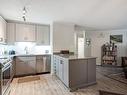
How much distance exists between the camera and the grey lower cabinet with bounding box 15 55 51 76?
471 cm

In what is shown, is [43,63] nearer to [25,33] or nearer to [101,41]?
[25,33]

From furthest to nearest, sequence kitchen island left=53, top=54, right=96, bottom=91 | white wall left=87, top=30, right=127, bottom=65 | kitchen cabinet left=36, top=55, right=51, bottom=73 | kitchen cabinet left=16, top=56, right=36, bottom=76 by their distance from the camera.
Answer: white wall left=87, top=30, right=127, bottom=65 < kitchen cabinet left=36, top=55, right=51, bottom=73 < kitchen cabinet left=16, top=56, right=36, bottom=76 < kitchen island left=53, top=54, right=96, bottom=91

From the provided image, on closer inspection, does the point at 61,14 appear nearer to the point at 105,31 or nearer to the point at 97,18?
the point at 97,18

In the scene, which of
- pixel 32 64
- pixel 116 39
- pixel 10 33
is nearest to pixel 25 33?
pixel 10 33

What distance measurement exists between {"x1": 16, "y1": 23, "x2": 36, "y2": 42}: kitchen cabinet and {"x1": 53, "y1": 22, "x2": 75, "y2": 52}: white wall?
1.05 metres

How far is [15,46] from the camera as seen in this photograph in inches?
207

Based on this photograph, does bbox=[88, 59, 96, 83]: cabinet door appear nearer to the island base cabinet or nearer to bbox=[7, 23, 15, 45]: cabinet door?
the island base cabinet

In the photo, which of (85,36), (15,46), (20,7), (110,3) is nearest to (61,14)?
(20,7)

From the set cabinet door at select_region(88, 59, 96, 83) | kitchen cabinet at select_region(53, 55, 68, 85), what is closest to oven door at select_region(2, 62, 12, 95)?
kitchen cabinet at select_region(53, 55, 68, 85)

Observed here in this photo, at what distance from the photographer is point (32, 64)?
4.95 metres

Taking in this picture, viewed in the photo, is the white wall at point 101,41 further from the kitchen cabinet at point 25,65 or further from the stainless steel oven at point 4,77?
the stainless steel oven at point 4,77

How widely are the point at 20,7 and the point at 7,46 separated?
7.64ft

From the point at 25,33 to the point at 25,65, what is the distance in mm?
1461

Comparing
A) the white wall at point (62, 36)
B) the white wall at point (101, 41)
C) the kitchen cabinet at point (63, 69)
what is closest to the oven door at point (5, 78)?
the kitchen cabinet at point (63, 69)
